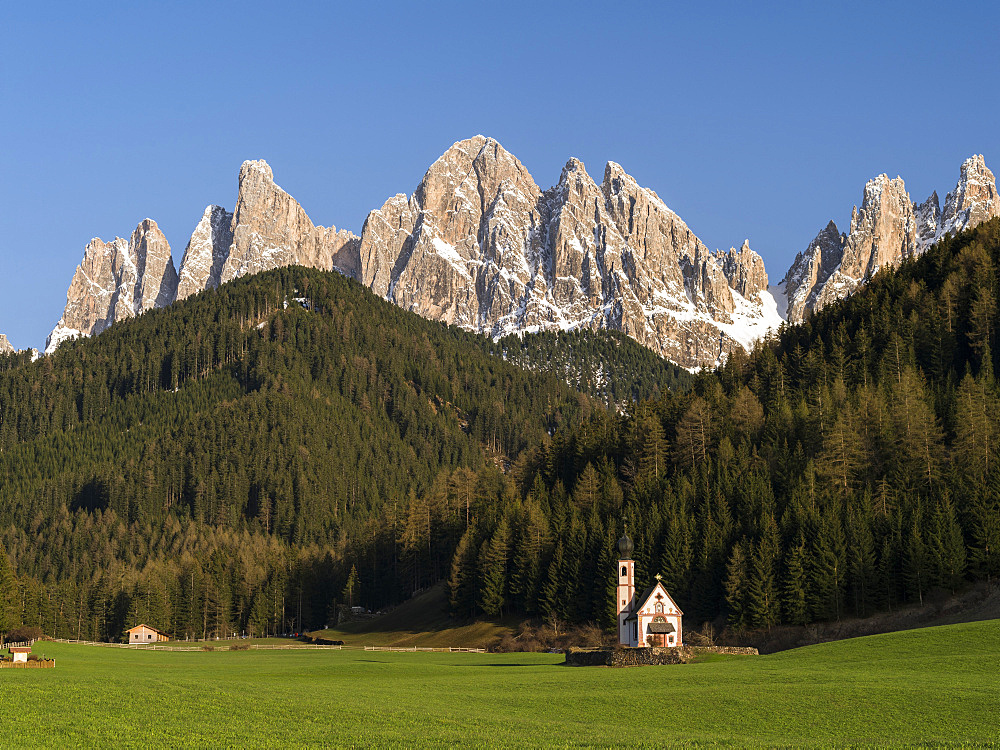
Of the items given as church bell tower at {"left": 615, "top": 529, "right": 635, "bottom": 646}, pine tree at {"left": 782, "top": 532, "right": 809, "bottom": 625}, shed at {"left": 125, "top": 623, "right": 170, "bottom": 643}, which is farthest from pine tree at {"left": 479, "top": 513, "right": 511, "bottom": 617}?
shed at {"left": 125, "top": 623, "right": 170, "bottom": 643}

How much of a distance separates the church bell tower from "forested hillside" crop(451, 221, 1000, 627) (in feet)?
32.3

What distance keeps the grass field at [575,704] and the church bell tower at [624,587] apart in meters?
21.9

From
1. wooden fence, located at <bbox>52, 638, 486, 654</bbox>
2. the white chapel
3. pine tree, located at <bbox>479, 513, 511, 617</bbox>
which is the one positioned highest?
pine tree, located at <bbox>479, 513, 511, 617</bbox>

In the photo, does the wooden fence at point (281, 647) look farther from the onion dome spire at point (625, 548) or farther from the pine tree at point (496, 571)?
the onion dome spire at point (625, 548)

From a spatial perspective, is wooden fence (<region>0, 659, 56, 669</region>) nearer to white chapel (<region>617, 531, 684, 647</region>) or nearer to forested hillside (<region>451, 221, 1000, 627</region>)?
white chapel (<region>617, 531, 684, 647</region>)

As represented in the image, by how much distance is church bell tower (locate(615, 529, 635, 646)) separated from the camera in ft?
327

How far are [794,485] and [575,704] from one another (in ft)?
223

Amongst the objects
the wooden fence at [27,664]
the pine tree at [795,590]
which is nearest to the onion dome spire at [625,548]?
the pine tree at [795,590]

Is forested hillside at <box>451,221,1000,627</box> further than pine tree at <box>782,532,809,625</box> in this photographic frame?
Yes

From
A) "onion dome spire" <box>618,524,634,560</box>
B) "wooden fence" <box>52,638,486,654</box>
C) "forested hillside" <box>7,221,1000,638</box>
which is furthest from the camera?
"wooden fence" <box>52,638,486,654</box>

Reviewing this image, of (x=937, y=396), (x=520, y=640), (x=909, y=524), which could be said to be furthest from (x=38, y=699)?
(x=937, y=396)

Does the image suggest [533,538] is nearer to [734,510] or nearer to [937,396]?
[734,510]

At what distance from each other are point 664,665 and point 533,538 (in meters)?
48.4

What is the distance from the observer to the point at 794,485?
116688 mm
